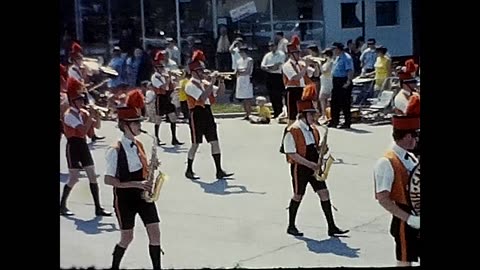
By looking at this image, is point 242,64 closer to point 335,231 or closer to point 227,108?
point 227,108

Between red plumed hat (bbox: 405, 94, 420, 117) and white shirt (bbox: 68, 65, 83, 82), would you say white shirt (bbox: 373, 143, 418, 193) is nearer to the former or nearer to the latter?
red plumed hat (bbox: 405, 94, 420, 117)

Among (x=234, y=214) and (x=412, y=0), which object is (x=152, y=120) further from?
(x=412, y=0)

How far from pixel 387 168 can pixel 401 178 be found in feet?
0.30

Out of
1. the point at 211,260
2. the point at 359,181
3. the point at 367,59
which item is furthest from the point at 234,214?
the point at 367,59

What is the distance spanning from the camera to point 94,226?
681cm

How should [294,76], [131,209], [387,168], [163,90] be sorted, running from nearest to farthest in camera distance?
[387,168], [131,209], [163,90], [294,76]

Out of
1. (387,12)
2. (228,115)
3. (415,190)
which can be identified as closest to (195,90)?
(228,115)

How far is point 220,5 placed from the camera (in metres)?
6.86

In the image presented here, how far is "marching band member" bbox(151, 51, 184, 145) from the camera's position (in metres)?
6.85

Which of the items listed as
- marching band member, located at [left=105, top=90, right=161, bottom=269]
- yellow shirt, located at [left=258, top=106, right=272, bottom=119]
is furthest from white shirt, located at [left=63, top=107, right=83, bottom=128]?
yellow shirt, located at [left=258, top=106, right=272, bottom=119]

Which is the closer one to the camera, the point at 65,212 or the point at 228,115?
the point at 65,212

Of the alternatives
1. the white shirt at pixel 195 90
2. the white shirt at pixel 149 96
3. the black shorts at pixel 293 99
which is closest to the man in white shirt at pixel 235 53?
the white shirt at pixel 195 90

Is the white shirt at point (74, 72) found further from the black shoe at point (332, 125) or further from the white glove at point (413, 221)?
the white glove at point (413, 221)

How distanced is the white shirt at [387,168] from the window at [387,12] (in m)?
0.67
